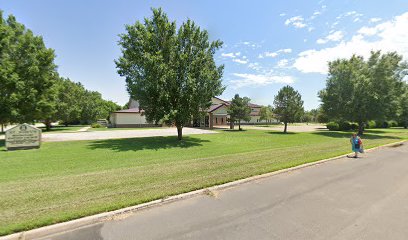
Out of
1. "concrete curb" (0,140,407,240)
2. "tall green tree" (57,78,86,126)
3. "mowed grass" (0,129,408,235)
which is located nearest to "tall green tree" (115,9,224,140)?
"mowed grass" (0,129,408,235)

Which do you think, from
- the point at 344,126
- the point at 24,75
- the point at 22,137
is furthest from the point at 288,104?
the point at 24,75

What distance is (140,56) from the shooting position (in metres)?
15.3

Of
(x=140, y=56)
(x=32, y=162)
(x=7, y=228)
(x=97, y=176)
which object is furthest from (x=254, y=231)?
(x=140, y=56)

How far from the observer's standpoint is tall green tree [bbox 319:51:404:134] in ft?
76.7

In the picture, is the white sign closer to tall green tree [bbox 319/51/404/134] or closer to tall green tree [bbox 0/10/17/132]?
tall green tree [bbox 0/10/17/132]

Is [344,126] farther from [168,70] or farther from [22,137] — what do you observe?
[22,137]

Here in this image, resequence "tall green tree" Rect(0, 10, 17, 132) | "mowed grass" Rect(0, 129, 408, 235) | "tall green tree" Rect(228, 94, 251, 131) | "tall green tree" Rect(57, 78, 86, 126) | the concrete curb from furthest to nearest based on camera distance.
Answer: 1. "tall green tree" Rect(57, 78, 86, 126)
2. "tall green tree" Rect(228, 94, 251, 131)
3. "tall green tree" Rect(0, 10, 17, 132)
4. "mowed grass" Rect(0, 129, 408, 235)
5. the concrete curb

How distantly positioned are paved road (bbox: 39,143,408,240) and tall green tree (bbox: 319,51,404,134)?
20.2m

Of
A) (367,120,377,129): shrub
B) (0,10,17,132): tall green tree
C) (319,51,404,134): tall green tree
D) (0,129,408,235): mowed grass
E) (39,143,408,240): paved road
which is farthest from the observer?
(367,120,377,129): shrub

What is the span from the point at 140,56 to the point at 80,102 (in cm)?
3465

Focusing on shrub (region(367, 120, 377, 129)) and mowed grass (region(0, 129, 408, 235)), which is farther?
shrub (region(367, 120, 377, 129))

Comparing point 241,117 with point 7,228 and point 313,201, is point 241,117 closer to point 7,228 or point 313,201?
point 313,201

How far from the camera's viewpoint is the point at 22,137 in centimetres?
1262

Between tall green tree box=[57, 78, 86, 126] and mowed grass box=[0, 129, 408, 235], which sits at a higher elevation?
tall green tree box=[57, 78, 86, 126]
